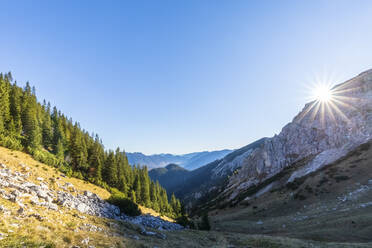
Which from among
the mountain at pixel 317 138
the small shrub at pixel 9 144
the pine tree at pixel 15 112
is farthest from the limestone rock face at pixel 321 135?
the pine tree at pixel 15 112

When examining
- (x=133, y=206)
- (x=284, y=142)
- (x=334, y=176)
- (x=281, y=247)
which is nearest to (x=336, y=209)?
(x=334, y=176)

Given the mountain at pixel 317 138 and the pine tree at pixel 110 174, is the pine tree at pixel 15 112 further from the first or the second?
the mountain at pixel 317 138

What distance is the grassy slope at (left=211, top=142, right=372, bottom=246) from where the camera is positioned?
93.3 ft

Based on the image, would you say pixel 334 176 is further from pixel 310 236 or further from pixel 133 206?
pixel 133 206

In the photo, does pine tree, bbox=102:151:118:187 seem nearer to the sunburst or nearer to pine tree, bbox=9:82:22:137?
pine tree, bbox=9:82:22:137

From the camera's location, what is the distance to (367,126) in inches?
3081

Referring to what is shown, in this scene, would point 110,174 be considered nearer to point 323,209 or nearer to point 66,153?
point 66,153

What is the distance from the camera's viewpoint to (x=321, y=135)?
100 metres

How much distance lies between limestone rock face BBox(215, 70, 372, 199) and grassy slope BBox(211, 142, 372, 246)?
11.2 m

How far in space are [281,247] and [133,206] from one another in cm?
2995

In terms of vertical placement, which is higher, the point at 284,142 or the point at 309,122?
the point at 309,122

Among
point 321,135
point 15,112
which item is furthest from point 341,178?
point 15,112

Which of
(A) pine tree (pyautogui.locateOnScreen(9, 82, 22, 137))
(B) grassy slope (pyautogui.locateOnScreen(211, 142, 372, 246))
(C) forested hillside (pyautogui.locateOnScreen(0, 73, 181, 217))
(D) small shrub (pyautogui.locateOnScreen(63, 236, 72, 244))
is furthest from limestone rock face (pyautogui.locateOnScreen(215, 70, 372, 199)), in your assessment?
(A) pine tree (pyautogui.locateOnScreen(9, 82, 22, 137))

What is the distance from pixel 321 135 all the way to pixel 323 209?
76055 mm
